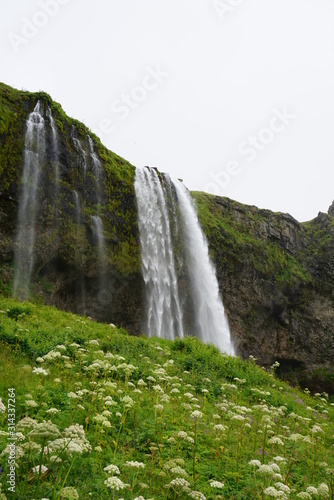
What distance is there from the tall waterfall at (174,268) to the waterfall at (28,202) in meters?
7.93

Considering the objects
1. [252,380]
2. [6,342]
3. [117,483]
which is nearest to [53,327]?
[6,342]

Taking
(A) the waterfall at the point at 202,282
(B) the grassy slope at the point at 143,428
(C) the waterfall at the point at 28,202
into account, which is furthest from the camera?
(A) the waterfall at the point at 202,282

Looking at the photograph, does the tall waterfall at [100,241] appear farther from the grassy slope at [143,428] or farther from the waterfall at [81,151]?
the grassy slope at [143,428]

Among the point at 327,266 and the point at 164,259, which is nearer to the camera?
the point at 164,259

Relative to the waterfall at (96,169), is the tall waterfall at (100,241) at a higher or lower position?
lower

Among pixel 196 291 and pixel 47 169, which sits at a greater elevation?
pixel 47 169

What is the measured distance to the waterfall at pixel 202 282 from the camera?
2694 centimetres

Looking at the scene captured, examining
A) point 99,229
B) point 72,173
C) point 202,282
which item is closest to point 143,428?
point 99,229

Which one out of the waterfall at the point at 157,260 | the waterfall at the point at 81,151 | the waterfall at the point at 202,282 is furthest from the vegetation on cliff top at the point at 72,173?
the waterfall at the point at 202,282

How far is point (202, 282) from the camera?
28.9 meters

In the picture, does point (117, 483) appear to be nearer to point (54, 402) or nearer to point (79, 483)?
point (79, 483)

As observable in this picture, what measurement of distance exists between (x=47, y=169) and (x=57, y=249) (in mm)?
4871

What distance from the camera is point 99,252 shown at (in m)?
22.6

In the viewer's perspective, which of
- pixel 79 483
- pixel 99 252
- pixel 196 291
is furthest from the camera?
pixel 196 291
